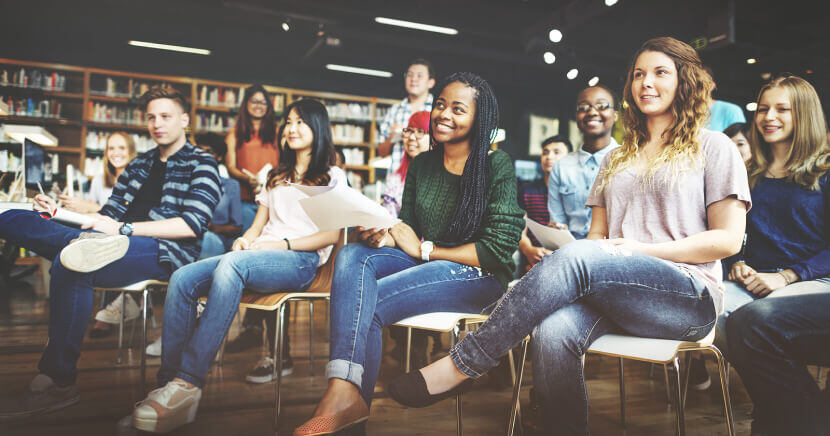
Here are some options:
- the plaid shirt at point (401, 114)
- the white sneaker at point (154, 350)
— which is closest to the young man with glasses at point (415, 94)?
the plaid shirt at point (401, 114)

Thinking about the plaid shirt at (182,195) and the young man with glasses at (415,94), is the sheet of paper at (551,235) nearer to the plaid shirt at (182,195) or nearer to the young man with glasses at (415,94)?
the plaid shirt at (182,195)

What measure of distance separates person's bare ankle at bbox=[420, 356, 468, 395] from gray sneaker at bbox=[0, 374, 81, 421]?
1359 millimetres

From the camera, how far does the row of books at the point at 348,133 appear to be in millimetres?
7594

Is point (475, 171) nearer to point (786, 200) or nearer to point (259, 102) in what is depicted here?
point (786, 200)

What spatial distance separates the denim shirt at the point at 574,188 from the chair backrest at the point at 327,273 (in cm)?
108

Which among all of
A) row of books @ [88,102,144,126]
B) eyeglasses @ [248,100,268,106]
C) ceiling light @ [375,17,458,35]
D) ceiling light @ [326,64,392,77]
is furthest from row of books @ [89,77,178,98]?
eyeglasses @ [248,100,268,106]

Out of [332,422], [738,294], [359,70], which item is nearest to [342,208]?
[332,422]

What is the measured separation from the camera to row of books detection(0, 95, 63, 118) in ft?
20.8

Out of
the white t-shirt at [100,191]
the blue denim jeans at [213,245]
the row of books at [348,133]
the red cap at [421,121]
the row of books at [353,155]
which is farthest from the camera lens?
the row of books at [353,155]

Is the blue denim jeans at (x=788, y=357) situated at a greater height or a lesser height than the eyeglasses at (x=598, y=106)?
lesser

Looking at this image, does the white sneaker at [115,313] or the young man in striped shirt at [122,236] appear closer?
the young man in striped shirt at [122,236]

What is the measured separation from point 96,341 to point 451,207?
2.32 metres

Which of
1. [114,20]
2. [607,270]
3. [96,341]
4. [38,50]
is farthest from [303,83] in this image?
[607,270]

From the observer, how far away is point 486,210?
5.23 ft
